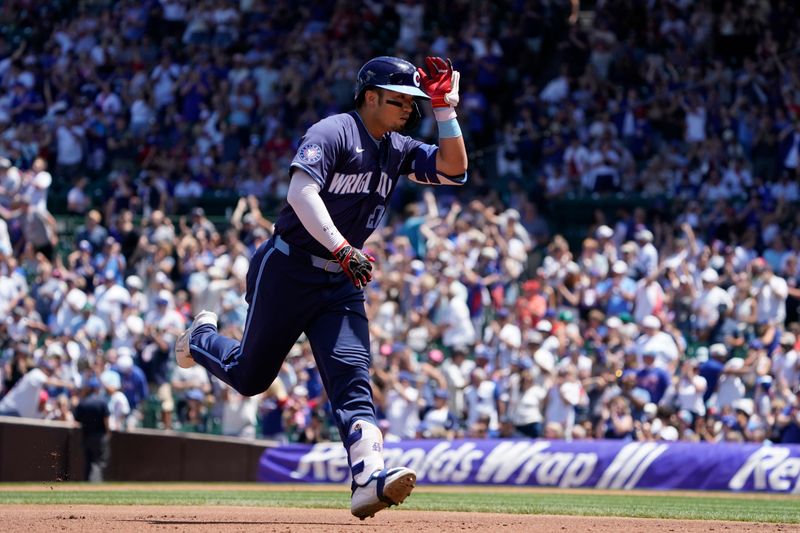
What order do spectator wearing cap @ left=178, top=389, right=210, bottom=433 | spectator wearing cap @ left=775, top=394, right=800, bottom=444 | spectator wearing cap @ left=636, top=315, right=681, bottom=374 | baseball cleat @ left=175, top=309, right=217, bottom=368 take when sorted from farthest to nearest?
spectator wearing cap @ left=178, top=389, right=210, bottom=433, spectator wearing cap @ left=636, top=315, right=681, bottom=374, spectator wearing cap @ left=775, top=394, right=800, bottom=444, baseball cleat @ left=175, top=309, right=217, bottom=368

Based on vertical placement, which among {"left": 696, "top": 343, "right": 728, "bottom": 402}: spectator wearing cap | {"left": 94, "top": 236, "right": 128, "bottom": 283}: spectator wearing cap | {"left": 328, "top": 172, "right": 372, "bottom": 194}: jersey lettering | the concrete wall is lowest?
the concrete wall

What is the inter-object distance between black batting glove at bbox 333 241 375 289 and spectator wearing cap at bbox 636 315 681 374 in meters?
8.82

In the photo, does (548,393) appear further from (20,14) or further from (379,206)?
(20,14)

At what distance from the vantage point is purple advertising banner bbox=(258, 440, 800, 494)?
13.3m

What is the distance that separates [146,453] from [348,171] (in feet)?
32.1

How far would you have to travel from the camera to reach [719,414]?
14.8 meters

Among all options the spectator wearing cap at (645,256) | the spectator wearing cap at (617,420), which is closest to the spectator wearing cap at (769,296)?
the spectator wearing cap at (645,256)

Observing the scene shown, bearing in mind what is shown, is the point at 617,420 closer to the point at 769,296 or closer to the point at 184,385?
the point at 769,296

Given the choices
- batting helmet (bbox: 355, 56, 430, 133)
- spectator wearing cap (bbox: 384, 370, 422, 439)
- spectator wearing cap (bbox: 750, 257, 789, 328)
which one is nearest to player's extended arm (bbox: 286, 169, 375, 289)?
batting helmet (bbox: 355, 56, 430, 133)

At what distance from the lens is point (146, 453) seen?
1622cm

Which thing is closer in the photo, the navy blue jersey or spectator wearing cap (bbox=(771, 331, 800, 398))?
the navy blue jersey

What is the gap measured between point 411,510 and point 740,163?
10608 millimetres

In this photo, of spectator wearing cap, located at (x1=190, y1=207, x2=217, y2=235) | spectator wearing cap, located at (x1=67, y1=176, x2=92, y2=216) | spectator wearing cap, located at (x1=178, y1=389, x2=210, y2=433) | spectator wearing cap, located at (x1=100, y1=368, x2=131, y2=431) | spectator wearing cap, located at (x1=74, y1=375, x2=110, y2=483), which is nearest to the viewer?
spectator wearing cap, located at (x1=74, y1=375, x2=110, y2=483)

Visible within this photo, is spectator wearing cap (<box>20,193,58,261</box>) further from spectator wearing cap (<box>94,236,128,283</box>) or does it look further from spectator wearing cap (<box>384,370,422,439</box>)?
spectator wearing cap (<box>384,370,422,439</box>)
